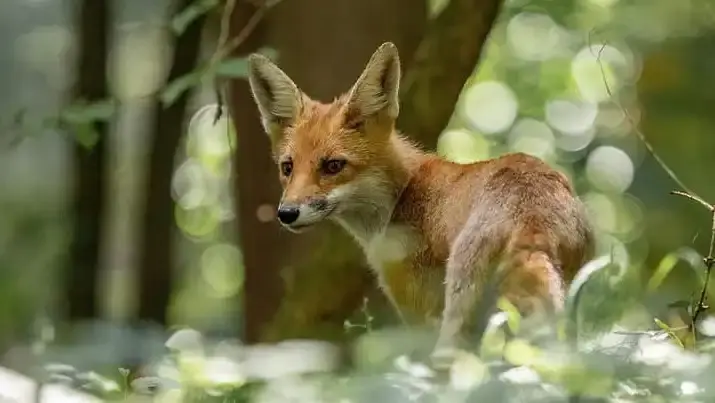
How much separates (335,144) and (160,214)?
6.49 feet

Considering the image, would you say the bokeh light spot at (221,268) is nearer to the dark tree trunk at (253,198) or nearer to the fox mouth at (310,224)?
the dark tree trunk at (253,198)

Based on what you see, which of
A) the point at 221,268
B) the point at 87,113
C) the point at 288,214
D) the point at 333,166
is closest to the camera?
the point at 288,214

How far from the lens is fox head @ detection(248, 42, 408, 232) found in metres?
1.69

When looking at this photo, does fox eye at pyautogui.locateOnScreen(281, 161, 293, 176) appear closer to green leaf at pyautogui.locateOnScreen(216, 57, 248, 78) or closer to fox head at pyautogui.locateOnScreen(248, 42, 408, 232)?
fox head at pyautogui.locateOnScreen(248, 42, 408, 232)

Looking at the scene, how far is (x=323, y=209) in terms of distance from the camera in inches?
67.8

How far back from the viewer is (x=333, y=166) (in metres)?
1.75

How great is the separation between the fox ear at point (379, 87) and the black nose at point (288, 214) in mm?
228

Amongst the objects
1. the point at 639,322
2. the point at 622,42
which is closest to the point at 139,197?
the point at 622,42

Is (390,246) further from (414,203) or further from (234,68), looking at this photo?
(234,68)

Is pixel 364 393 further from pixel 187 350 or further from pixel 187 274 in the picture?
pixel 187 274

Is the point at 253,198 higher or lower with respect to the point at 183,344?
higher

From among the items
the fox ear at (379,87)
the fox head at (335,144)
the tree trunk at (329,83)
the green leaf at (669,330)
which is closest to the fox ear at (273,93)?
the fox head at (335,144)

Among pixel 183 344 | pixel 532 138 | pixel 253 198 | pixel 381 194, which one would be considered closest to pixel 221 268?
pixel 253 198

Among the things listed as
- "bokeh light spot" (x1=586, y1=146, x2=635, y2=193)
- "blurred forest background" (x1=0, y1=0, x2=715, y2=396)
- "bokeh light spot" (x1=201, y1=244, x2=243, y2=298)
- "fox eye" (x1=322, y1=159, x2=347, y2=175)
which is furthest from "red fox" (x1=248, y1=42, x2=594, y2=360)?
"bokeh light spot" (x1=201, y1=244, x2=243, y2=298)
